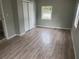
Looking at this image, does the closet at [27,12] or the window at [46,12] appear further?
the window at [46,12]

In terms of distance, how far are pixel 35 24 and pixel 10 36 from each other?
2.79 meters

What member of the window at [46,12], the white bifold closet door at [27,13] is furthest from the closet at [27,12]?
the window at [46,12]

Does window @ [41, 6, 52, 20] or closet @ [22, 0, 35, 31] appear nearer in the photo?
closet @ [22, 0, 35, 31]

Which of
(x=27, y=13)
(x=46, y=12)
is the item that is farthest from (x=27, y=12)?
(x=46, y=12)

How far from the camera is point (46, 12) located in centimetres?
599

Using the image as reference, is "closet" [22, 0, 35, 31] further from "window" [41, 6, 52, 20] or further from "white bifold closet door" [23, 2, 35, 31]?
"window" [41, 6, 52, 20]

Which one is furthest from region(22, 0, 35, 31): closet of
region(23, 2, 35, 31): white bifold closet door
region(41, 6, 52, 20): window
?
region(41, 6, 52, 20): window

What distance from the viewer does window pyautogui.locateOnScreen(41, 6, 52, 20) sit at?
5.86m

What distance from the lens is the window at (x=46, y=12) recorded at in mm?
5863

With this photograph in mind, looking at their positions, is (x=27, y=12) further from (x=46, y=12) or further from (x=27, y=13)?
(x=46, y=12)

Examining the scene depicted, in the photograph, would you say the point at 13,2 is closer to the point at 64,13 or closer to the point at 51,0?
the point at 51,0

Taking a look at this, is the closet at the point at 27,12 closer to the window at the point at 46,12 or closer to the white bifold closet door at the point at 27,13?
the white bifold closet door at the point at 27,13

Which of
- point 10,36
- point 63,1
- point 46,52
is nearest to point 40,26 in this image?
point 63,1

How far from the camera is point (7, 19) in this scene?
12.1 feet
